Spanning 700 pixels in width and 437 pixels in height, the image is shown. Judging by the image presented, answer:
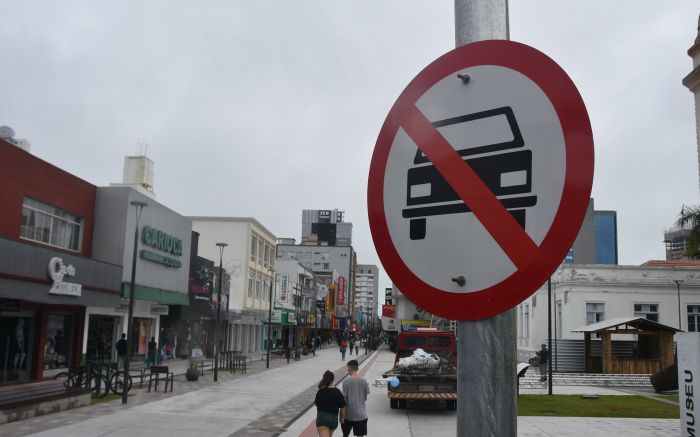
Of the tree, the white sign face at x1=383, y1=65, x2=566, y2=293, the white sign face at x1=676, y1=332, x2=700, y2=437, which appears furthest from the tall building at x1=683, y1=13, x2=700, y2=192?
the white sign face at x1=383, y1=65, x2=566, y2=293

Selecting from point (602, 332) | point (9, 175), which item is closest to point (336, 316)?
point (602, 332)

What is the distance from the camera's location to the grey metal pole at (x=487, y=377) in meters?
1.93

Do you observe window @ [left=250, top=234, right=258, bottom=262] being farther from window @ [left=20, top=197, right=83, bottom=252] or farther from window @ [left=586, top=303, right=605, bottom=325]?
window @ [left=586, top=303, right=605, bottom=325]

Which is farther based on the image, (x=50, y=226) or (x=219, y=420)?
(x=50, y=226)

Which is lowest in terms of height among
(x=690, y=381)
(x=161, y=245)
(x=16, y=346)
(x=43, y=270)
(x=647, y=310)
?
(x=16, y=346)

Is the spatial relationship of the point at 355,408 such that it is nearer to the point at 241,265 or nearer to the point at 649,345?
the point at 649,345

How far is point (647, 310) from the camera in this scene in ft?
132

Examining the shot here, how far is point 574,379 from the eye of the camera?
31.8m

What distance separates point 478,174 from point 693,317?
145ft

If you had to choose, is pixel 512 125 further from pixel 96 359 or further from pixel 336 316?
pixel 336 316

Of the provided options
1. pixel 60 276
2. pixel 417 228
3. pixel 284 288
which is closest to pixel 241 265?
pixel 284 288

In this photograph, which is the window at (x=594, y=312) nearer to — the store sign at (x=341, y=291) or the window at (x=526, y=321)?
the window at (x=526, y=321)

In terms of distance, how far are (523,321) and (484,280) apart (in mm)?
45967

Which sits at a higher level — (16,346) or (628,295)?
(628,295)
